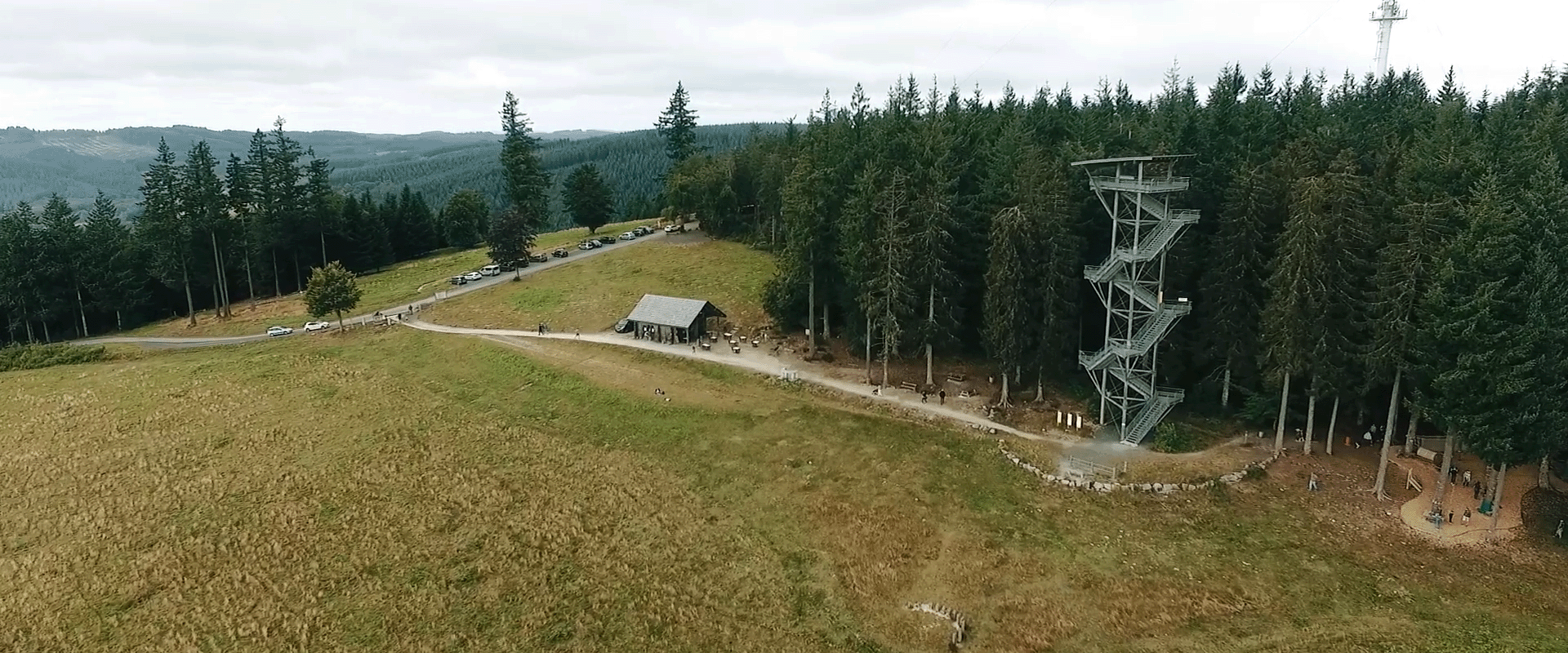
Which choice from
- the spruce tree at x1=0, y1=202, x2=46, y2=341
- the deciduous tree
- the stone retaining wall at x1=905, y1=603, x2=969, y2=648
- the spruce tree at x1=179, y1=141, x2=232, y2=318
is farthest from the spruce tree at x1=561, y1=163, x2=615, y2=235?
the stone retaining wall at x1=905, y1=603, x2=969, y2=648

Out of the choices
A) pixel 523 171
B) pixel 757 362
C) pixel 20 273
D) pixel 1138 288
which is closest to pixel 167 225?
pixel 20 273

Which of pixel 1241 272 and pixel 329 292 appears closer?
pixel 1241 272

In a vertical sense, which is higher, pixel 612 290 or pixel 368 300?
pixel 612 290

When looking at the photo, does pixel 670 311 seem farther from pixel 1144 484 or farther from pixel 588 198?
pixel 588 198

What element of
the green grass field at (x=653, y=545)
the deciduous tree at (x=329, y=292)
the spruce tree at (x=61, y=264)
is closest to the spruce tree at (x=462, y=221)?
the spruce tree at (x=61, y=264)

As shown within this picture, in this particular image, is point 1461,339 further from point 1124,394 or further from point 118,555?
point 118,555
